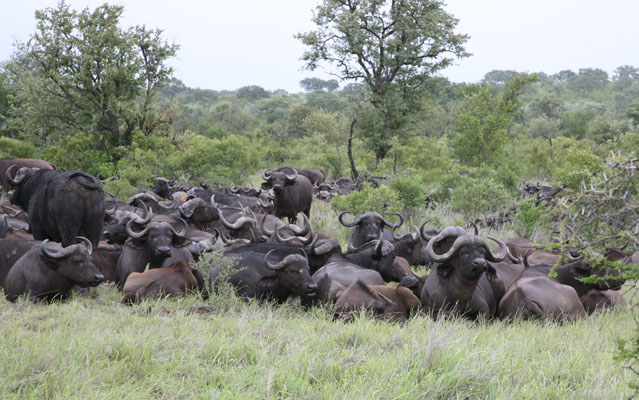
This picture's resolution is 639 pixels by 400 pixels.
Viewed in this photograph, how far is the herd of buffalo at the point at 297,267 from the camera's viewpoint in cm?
720

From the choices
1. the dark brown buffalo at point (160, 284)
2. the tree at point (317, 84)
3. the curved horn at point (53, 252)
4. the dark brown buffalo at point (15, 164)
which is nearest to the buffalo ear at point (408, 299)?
the dark brown buffalo at point (160, 284)

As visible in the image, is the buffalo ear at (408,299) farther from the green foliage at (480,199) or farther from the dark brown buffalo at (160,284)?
the green foliage at (480,199)

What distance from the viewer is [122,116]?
78.1ft

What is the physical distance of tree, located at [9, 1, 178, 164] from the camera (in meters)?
23.0

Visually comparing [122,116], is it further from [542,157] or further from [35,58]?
[542,157]

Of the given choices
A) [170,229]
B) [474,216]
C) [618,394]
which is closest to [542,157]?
[474,216]

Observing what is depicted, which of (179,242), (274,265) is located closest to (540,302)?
(274,265)

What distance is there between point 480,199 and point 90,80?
54.0ft

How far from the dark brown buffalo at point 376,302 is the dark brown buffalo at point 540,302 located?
118 centimetres

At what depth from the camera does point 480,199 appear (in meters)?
14.5

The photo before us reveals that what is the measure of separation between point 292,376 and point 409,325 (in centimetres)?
237

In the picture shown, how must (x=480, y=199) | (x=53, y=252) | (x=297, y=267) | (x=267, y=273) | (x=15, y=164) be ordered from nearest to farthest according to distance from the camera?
(x=53, y=252)
(x=297, y=267)
(x=267, y=273)
(x=480, y=199)
(x=15, y=164)

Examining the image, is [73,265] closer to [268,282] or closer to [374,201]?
[268,282]

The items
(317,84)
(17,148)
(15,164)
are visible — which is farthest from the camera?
(317,84)
